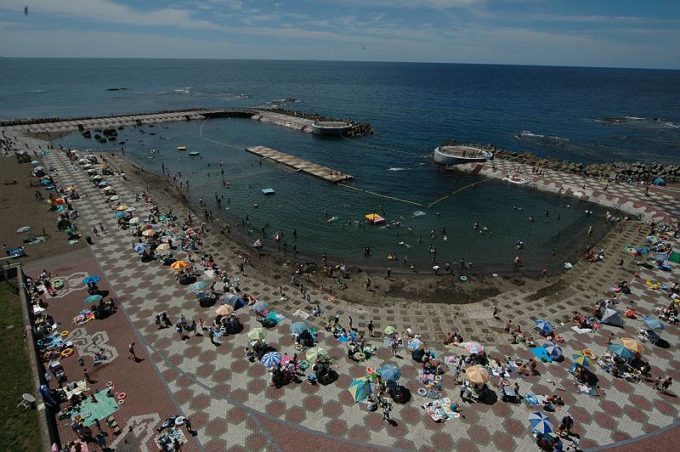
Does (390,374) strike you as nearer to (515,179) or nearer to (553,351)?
(553,351)

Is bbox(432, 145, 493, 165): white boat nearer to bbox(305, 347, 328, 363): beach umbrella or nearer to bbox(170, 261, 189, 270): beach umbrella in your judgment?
bbox(170, 261, 189, 270): beach umbrella

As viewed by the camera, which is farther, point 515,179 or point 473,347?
point 515,179

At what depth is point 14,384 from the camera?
87.2 feet

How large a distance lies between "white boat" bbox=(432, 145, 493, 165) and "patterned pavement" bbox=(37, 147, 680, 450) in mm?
47786

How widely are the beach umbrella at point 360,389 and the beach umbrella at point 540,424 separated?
399 inches

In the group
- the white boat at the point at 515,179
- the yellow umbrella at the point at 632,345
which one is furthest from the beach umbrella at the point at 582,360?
the white boat at the point at 515,179

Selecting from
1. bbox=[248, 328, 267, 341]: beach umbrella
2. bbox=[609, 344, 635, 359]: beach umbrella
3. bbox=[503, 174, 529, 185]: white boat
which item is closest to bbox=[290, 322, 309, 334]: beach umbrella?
bbox=[248, 328, 267, 341]: beach umbrella

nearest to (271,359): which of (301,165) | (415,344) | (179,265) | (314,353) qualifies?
(314,353)

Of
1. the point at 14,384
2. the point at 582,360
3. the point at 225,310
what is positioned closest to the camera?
the point at 14,384

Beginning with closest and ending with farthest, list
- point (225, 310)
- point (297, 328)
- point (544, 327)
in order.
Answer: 1. point (297, 328)
2. point (544, 327)
3. point (225, 310)

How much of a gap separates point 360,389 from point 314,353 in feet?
15.5

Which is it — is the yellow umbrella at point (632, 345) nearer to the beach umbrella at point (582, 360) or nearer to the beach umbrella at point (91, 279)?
the beach umbrella at point (582, 360)

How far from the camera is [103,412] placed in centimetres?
2475

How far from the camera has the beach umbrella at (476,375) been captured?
83.2 ft
